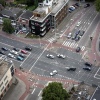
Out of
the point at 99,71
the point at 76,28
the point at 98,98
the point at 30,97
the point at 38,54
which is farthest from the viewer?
the point at 76,28

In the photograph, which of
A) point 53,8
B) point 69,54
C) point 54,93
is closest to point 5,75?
point 54,93

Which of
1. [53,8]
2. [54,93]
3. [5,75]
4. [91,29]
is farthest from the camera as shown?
[53,8]

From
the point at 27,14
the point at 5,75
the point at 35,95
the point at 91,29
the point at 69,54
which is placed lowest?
the point at 35,95

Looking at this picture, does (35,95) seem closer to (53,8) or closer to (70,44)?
(70,44)

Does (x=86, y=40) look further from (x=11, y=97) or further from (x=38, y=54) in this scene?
(x=11, y=97)

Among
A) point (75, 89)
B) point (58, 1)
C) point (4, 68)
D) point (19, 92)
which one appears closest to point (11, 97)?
point (19, 92)

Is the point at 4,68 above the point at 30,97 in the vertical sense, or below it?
above
